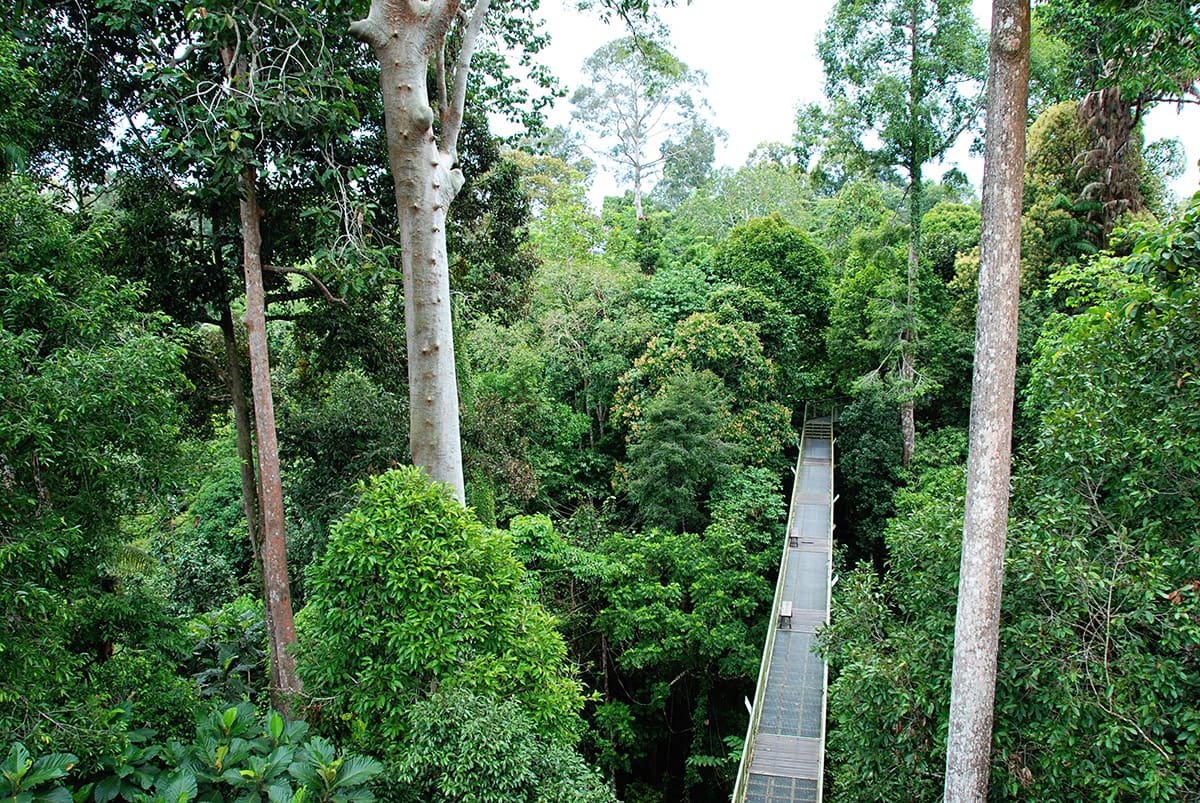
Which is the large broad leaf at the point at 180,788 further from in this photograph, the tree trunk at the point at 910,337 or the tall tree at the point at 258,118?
the tree trunk at the point at 910,337

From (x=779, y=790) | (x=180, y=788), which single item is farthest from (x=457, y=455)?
(x=779, y=790)

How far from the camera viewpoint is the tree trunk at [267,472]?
7.35m

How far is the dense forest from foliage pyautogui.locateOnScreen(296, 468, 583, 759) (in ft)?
0.09

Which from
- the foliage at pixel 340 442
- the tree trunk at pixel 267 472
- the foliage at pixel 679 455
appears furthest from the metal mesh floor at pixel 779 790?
the foliage at pixel 340 442

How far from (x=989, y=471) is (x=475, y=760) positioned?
3781mm

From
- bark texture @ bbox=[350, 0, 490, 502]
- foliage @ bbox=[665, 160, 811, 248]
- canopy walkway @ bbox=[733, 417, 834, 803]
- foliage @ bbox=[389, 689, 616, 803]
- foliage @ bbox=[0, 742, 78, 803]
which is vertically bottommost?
canopy walkway @ bbox=[733, 417, 834, 803]

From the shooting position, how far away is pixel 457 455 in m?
7.05

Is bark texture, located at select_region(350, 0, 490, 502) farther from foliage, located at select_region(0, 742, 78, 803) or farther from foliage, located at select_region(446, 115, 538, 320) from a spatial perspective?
foliage, located at select_region(0, 742, 78, 803)

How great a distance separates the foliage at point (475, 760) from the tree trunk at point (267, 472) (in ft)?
10.6

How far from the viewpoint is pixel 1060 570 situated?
4766 millimetres

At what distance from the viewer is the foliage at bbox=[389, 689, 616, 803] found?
4.45 metres

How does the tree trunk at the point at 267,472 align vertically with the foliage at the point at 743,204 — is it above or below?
below

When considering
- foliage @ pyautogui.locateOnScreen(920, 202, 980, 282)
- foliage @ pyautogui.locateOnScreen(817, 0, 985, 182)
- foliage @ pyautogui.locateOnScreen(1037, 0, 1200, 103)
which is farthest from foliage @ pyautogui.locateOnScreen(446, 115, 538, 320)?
foliage @ pyautogui.locateOnScreen(920, 202, 980, 282)

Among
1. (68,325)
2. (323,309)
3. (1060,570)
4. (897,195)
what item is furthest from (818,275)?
(68,325)
